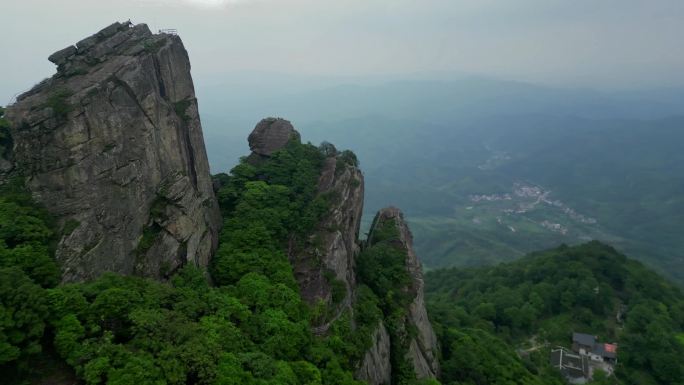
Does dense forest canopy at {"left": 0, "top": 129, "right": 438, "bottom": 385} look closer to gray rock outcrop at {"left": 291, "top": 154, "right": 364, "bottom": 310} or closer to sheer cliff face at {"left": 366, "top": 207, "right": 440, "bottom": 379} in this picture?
gray rock outcrop at {"left": 291, "top": 154, "right": 364, "bottom": 310}

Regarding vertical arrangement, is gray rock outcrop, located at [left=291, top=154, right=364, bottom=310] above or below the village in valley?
above

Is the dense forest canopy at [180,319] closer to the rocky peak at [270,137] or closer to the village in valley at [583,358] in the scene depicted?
the rocky peak at [270,137]

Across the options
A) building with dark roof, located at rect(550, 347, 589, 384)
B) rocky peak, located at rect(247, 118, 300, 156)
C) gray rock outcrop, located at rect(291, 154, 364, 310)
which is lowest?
building with dark roof, located at rect(550, 347, 589, 384)

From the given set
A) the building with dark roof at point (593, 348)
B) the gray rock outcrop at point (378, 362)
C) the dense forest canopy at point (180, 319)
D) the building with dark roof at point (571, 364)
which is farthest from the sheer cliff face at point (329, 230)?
the building with dark roof at point (593, 348)

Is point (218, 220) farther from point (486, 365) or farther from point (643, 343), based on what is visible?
point (643, 343)

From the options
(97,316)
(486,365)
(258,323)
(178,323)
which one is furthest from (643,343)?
(97,316)

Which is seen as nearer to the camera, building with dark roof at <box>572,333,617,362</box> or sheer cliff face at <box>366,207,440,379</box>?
sheer cliff face at <box>366,207,440,379</box>

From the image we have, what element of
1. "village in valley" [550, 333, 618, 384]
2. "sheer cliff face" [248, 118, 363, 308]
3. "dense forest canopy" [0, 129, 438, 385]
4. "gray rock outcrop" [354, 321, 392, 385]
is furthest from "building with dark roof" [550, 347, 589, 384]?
"sheer cliff face" [248, 118, 363, 308]
